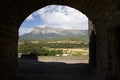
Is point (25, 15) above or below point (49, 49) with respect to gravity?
above

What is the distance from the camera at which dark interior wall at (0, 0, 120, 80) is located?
904 centimetres

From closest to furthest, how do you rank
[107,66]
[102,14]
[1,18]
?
[1,18] → [107,66] → [102,14]

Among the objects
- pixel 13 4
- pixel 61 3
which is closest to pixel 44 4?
pixel 61 3

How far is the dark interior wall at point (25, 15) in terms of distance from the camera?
356 inches

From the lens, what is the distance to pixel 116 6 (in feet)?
26.2

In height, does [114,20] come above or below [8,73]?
above

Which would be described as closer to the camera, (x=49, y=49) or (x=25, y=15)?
(x=25, y=15)

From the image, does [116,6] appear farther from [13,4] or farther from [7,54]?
[7,54]

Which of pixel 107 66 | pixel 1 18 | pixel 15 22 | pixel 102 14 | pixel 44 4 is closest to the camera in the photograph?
pixel 1 18

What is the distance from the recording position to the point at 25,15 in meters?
12.5

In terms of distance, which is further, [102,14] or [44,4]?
[44,4]

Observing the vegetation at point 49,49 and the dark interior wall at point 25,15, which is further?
the vegetation at point 49,49

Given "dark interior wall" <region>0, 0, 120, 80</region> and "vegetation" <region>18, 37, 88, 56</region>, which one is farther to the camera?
"vegetation" <region>18, 37, 88, 56</region>

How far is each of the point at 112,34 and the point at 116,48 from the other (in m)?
0.56
